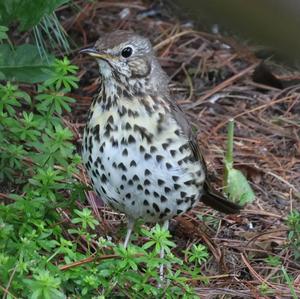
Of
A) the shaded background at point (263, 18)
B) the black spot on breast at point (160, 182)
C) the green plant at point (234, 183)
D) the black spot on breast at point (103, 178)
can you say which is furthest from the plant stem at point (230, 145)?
the shaded background at point (263, 18)

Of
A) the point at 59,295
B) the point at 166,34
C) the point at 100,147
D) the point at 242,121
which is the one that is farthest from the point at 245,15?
the point at 166,34

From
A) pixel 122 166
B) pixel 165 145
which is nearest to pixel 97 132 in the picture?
pixel 122 166

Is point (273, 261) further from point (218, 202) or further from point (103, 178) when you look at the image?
point (103, 178)

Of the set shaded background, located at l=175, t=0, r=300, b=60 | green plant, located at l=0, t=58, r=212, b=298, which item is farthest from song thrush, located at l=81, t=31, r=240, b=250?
shaded background, located at l=175, t=0, r=300, b=60

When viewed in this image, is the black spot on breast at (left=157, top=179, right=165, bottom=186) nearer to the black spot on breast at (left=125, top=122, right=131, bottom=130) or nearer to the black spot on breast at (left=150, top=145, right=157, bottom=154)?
the black spot on breast at (left=150, top=145, right=157, bottom=154)

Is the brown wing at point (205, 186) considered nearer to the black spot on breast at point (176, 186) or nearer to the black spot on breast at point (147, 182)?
the black spot on breast at point (176, 186)
